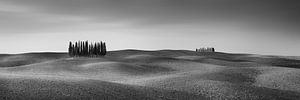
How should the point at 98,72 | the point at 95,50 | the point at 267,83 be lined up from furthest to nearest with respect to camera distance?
the point at 95,50 < the point at 98,72 < the point at 267,83

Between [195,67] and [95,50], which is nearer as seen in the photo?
[195,67]

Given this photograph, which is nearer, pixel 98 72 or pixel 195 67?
pixel 98 72

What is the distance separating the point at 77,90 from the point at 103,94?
1.20 meters

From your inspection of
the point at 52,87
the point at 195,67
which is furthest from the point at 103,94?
the point at 195,67

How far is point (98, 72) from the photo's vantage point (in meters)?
32.2

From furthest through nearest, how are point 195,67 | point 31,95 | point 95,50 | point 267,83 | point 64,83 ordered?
1. point 95,50
2. point 195,67
3. point 267,83
4. point 64,83
5. point 31,95

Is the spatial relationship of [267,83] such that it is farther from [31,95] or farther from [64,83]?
[31,95]

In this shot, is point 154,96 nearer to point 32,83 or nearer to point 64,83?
point 64,83

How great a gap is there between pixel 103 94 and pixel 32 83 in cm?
348

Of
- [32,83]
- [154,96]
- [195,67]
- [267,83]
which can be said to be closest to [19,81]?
[32,83]

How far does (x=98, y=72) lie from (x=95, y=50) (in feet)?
115

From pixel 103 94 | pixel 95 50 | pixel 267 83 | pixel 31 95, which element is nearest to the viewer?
pixel 31 95

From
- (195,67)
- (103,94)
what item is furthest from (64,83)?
(195,67)

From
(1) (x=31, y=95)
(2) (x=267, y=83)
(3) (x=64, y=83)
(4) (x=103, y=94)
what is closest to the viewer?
(1) (x=31, y=95)
